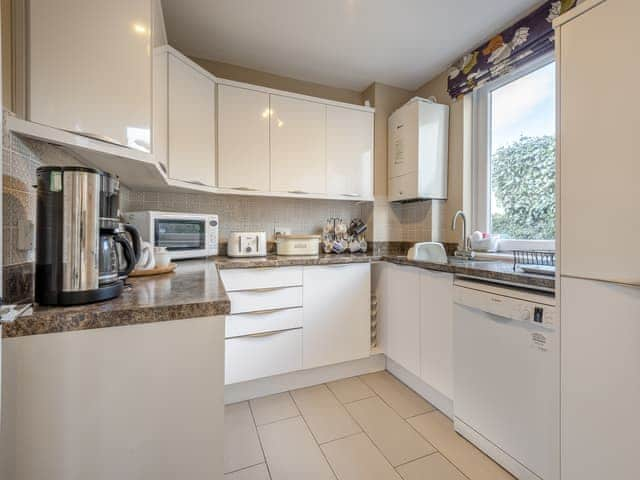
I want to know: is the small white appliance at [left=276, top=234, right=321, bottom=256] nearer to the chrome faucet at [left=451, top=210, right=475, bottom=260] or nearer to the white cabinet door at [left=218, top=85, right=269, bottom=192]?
the white cabinet door at [left=218, top=85, right=269, bottom=192]

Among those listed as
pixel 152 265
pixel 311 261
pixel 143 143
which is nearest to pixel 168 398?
pixel 152 265

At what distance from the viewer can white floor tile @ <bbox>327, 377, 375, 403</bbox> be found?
5.88 feet

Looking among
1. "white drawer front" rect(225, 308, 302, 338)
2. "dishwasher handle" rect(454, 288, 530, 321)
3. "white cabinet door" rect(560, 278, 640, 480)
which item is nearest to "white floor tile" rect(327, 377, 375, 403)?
"white drawer front" rect(225, 308, 302, 338)

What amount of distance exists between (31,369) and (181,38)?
2.17m

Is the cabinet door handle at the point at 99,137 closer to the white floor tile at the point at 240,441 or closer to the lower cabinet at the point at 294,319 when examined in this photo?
the lower cabinet at the point at 294,319

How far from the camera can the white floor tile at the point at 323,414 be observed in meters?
1.47

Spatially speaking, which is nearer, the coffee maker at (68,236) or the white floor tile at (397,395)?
the coffee maker at (68,236)

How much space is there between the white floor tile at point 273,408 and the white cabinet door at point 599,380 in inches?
49.4

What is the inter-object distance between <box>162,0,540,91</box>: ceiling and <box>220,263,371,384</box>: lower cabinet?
1.57 meters

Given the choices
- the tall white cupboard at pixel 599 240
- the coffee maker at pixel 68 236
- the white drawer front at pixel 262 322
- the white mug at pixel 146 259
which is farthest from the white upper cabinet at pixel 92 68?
the tall white cupboard at pixel 599 240

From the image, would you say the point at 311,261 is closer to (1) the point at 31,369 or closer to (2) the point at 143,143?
(2) the point at 143,143

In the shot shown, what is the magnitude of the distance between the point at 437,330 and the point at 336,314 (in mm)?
665

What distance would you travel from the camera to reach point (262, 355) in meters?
1.77

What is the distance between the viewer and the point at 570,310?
971 millimetres
